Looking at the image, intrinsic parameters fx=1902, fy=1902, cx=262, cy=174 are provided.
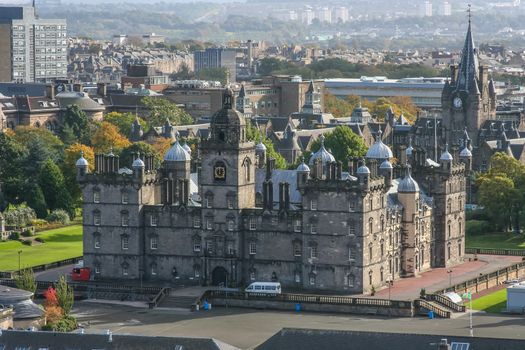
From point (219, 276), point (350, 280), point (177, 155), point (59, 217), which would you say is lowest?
point (59, 217)

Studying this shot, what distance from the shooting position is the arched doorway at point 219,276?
144 meters

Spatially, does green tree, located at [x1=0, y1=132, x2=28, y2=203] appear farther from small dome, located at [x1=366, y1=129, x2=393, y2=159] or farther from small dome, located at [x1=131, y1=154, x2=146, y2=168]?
small dome, located at [x1=366, y1=129, x2=393, y2=159]

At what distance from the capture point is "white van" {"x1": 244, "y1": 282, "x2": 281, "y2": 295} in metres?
139

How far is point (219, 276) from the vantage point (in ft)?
474

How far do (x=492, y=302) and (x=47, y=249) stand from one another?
43.9 metres

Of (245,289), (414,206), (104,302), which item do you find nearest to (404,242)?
(414,206)

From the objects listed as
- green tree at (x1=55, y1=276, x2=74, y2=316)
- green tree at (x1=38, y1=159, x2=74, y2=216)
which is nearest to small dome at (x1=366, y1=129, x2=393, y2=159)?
green tree at (x1=55, y1=276, x2=74, y2=316)

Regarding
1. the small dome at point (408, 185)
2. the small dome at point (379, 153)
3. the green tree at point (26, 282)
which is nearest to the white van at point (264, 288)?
the small dome at point (408, 185)

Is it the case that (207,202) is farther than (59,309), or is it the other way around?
(207,202)

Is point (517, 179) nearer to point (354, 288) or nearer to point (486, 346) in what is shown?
point (354, 288)

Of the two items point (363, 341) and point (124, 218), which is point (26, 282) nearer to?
point (124, 218)

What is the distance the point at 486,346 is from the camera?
3964 inches

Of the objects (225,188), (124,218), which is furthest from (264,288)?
(124,218)

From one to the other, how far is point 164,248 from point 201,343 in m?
43.8
